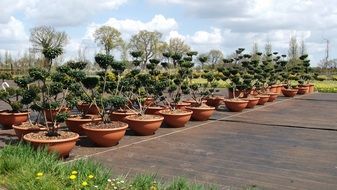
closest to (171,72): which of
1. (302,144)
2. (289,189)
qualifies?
(302,144)

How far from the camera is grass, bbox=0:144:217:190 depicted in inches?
140

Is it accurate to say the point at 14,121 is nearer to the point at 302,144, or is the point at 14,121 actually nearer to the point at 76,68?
the point at 76,68

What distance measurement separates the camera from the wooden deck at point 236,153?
182 inches

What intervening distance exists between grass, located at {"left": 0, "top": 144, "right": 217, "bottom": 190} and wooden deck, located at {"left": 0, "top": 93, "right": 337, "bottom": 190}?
86cm

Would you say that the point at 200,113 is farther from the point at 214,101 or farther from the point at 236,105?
the point at 214,101

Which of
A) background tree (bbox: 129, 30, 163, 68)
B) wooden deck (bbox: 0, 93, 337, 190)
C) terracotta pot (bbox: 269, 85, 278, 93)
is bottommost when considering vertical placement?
wooden deck (bbox: 0, 93, 337, 190)

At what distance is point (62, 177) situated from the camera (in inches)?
150

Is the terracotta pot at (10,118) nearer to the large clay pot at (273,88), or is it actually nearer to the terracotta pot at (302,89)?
the large clay pot at (273,88)

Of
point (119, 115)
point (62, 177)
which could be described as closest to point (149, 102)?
point (119, 115)

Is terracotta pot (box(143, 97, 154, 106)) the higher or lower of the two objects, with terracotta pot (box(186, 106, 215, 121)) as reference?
higher

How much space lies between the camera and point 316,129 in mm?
8336

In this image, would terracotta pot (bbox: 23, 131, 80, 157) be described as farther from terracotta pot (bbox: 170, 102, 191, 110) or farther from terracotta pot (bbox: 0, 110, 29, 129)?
terracotta pot (bbox: 170, 102, 191, 110)

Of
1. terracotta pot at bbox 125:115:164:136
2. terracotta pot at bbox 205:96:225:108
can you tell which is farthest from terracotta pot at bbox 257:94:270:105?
terracotta pot at bbox 125:115:164:136

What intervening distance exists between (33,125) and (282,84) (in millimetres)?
13509
